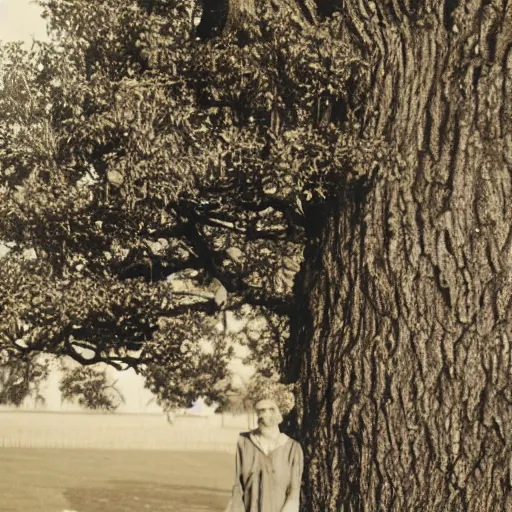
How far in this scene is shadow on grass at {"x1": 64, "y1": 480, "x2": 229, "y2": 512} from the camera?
2766 cm

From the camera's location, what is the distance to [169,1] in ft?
42.5

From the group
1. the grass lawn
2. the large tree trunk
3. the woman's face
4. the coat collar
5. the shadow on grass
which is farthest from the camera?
the grass lawn

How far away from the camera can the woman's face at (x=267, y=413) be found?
8812 mm

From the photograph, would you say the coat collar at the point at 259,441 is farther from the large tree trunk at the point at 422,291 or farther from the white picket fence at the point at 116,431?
the white picket fence at the point at 116,431

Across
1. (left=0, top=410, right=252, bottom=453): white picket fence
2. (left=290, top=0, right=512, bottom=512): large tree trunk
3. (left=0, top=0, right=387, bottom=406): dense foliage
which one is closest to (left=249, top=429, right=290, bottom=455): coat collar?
(left=290, top=0, right=512, bottom=512): large tree trunk

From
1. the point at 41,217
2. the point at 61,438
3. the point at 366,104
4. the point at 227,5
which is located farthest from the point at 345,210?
the point at 61,438

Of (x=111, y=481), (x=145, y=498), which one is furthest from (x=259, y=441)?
(x=111, y=481)

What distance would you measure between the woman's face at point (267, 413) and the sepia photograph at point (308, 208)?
1.0 inches

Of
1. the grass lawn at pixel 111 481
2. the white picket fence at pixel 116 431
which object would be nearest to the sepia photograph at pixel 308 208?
the grass lawn at pixel 111 481

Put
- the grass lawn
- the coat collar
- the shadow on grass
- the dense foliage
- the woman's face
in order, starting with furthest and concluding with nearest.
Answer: the grass lawn < the shadow on grass < the dense foliage < the coat collar < the woman's face

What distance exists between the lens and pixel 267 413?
8.81 metres

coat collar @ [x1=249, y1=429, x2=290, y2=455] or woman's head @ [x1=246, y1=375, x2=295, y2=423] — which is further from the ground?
woman's head @ [x1=246, y1=375, x2=295, y2=423]

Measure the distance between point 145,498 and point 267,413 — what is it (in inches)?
886

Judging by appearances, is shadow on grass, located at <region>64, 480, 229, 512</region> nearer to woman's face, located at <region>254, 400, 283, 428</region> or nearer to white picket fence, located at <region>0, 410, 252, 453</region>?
white picket fence, located at <region>0, 410, 252, 453</region>
